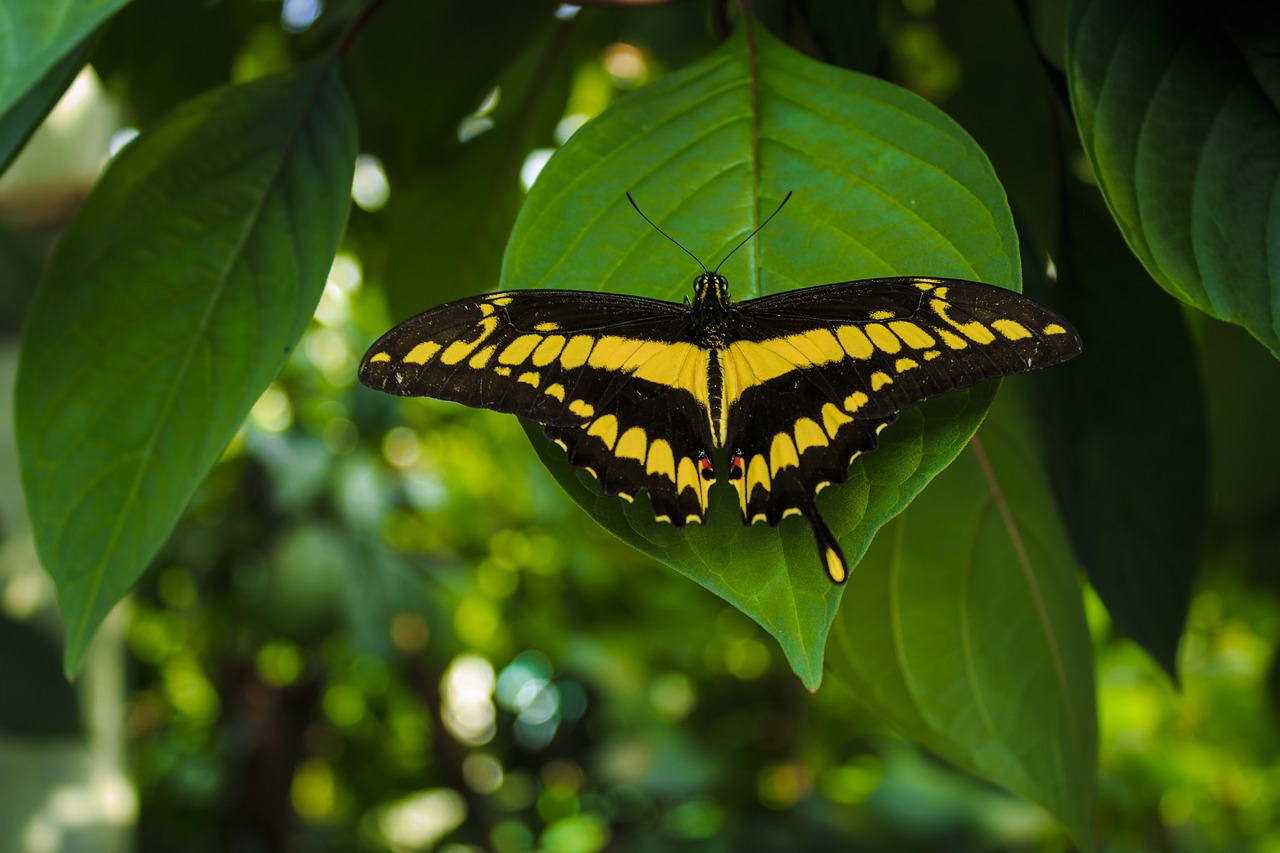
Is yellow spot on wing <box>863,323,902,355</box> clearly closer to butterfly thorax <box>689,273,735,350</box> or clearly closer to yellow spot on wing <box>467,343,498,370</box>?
butterfly thorax <box>689,273,735,350</box>

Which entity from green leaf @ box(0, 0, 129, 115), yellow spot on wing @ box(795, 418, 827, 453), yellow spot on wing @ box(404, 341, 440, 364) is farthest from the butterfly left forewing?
green leaf @ box(0, 0, 129, 115)

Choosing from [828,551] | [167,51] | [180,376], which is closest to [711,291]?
[828,551]

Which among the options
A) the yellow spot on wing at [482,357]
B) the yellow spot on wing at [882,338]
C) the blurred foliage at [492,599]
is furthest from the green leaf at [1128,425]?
the yellow spot on wing at [482,357]

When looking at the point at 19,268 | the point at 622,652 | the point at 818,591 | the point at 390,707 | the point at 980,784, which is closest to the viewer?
the point at 818,591

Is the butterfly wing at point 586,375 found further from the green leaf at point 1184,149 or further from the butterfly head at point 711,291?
the green leaf at point 1184,149

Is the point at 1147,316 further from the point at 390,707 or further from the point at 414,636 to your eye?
the point at 390,707

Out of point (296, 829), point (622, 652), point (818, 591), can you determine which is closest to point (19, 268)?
point (818, 591)
